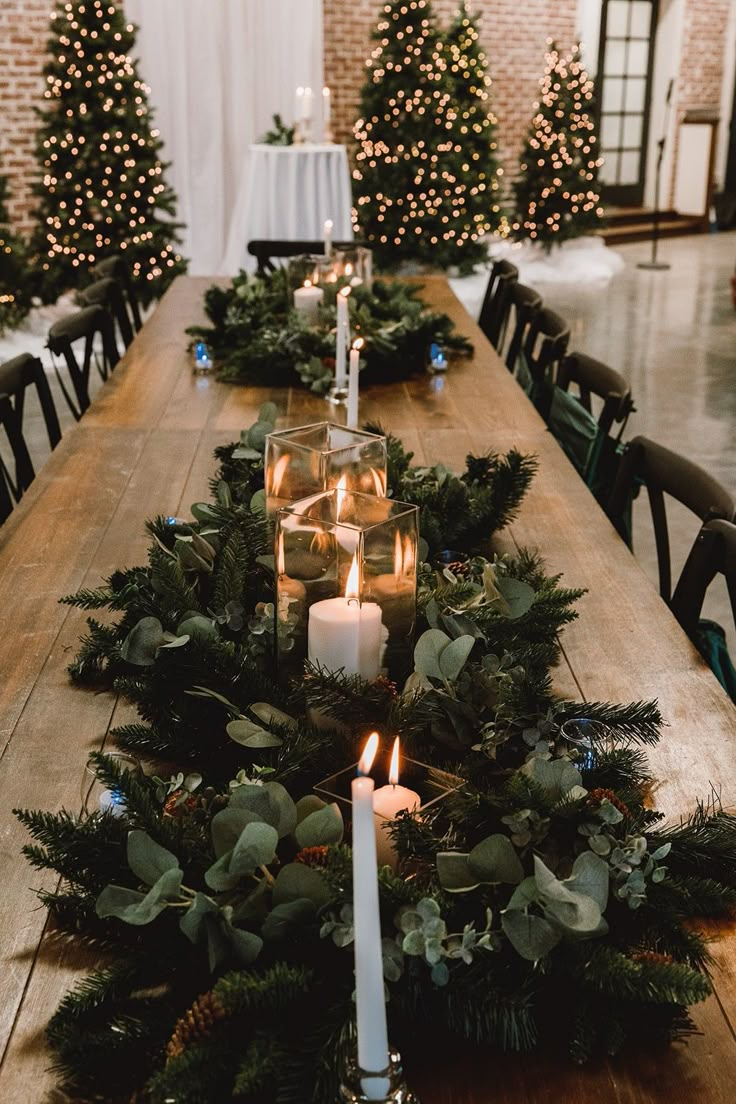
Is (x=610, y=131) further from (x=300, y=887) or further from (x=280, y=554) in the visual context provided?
(x=300, y=887)

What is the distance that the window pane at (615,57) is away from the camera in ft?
35.7

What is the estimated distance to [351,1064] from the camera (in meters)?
0.73

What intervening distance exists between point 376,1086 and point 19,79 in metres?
7.57

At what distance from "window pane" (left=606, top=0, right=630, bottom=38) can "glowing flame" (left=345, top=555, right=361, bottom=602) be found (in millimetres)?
11005

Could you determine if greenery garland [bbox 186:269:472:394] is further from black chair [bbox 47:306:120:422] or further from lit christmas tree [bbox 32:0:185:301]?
lit christmas tree [bbox 32:0:185:301]

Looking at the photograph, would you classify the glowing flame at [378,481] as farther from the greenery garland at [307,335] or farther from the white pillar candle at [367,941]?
the greenery garland at [307,335]

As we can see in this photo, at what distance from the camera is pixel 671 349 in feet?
22.6

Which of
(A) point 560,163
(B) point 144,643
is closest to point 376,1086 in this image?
(B) point 144,643

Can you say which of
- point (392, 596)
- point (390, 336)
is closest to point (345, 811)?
point (392, 596)

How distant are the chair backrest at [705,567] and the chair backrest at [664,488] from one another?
10cm

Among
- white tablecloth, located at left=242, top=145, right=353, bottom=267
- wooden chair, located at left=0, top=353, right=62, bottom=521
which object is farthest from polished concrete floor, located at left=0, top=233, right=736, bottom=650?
wooden chair, located at left=0, top=353, right=62, bottom=521

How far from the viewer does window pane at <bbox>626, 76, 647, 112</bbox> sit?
11180mm

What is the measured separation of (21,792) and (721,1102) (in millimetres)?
695

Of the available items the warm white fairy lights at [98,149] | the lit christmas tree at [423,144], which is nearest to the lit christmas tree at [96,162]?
the warm white fairy lights at [98,149]
